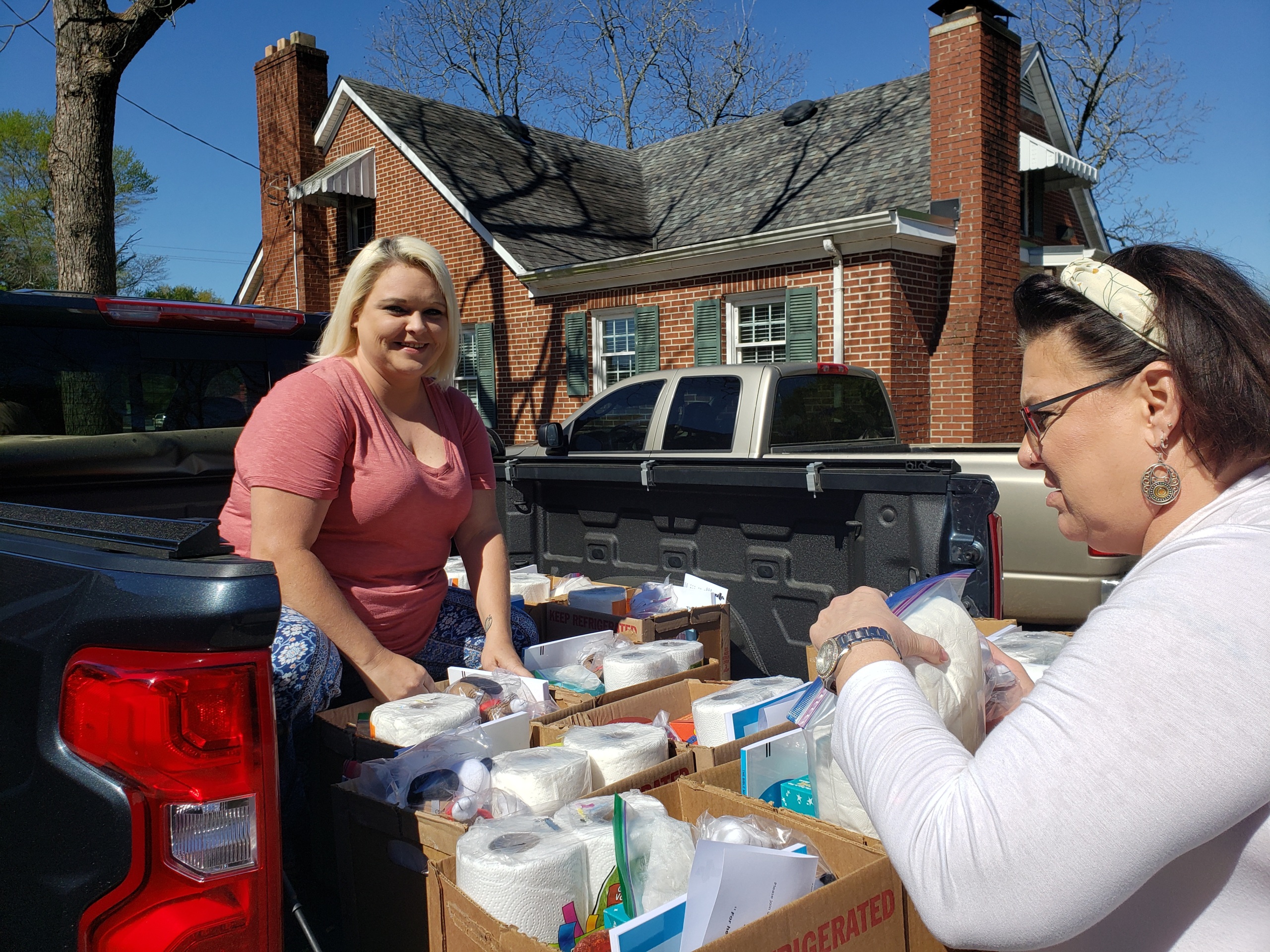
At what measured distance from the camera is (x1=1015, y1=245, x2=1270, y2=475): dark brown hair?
1101 millimetres

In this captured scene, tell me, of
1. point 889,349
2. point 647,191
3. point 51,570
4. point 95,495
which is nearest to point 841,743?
point 51,570

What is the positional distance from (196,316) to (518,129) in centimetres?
1566

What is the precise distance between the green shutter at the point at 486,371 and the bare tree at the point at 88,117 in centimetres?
730

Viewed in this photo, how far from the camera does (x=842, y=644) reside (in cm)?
131

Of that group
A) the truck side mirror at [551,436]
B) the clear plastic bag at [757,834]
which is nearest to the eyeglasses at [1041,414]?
the clear plastic bag at [757,834]

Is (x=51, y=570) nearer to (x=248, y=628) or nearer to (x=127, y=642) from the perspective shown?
(x=127, y=642)

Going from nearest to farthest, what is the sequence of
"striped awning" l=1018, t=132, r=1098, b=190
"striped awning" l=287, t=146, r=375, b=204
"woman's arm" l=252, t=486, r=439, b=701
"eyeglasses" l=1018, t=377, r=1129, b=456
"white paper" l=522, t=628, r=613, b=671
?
1. "eyeglasses" l=1018, t=377, r=1129, b=456
2. "woman's arm" l=252, t=486, r=439, b=701
3. "white paper" l=522, t=628, r=613, b=671
4. "striped awning" l=1018, t=132, r=1098, b=190
5. "striped awning" l=287, t=146, r=375, b=204

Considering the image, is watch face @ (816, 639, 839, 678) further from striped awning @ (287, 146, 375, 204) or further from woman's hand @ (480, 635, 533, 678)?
striped awning @ (287, 146, 375, 204)

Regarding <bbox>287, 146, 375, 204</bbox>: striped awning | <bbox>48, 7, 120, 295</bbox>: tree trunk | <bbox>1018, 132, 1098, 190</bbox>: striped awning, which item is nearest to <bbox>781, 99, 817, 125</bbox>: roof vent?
<bbox>1018, 132, 1098, 190</bbox>: striped awning

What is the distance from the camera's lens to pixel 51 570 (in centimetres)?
127

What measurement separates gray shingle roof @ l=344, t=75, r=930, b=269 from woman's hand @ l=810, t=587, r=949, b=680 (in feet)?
36.9

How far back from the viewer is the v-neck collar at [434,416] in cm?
270

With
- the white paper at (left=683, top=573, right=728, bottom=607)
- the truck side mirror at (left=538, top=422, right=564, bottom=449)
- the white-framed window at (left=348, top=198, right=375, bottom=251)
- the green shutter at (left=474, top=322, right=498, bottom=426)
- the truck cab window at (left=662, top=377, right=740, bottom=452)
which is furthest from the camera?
the white-framed window at (left=348, top=198, right=375, bottom=251)

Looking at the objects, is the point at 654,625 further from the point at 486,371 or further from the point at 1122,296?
the point at 486,371
